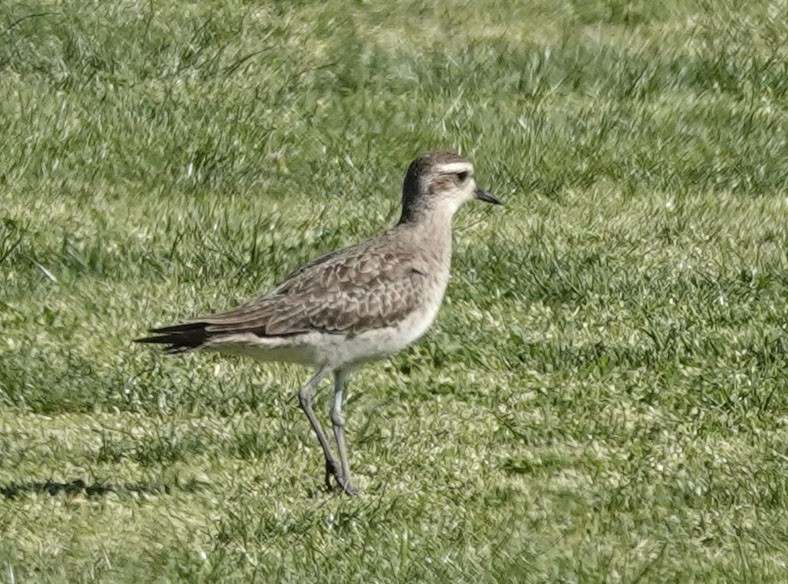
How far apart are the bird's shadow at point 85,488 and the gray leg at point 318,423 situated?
608mm

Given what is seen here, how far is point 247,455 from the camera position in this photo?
9.66m

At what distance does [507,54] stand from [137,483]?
7.49 metres

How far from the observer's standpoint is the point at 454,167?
10.3 metres

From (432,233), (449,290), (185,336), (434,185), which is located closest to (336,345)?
(185,336)

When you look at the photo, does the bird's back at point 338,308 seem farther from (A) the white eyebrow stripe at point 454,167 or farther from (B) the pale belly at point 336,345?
(A) the white eyebrow stripe at point 454,167

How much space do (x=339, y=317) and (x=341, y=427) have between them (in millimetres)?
580

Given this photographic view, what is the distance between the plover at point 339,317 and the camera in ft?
29.7

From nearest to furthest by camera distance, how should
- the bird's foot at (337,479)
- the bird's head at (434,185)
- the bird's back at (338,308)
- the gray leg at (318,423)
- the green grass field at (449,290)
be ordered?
the green grass field at (449,290) < the bird's back at (338,308) < the bird's foot at (337,479) < the gray leg at (318,423) < the bird's head at (434,185)

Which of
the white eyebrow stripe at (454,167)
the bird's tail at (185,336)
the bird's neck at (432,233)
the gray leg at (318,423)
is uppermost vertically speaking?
the white eyebrow stripe at (454,167)

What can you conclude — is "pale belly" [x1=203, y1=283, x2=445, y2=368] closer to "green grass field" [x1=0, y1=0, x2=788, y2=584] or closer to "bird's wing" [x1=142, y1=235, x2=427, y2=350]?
"bird's wing" [x1=142, y1=235, x2=427, y2=350]

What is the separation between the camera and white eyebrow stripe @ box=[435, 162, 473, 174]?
33.7 ft

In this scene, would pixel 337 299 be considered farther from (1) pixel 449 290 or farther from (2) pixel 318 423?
(1) pixel 449 290

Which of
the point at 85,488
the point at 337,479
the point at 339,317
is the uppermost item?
the point at 339,317

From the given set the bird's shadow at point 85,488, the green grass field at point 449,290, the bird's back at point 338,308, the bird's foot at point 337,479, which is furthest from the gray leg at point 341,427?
the bird's shadow at point 85,488
